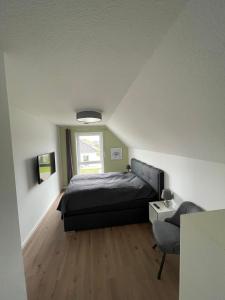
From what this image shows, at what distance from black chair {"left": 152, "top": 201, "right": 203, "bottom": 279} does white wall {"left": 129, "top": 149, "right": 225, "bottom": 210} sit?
16cm

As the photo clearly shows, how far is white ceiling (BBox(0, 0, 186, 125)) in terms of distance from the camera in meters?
0.61

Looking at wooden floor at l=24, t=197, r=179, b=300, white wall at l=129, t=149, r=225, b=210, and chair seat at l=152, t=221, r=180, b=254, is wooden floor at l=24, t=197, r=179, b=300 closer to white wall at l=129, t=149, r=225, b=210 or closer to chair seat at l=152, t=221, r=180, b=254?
chair seat at l=152, t=221, r=180, b=254

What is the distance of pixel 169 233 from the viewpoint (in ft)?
5.86

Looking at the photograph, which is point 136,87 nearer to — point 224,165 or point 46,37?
point 46,37

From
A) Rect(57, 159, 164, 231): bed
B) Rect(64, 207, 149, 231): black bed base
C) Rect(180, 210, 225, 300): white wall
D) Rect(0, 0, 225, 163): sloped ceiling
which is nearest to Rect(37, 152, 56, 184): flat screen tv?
Rect(57, 159, 164, 231): bed

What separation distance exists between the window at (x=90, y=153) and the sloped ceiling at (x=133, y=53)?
3.65 meters

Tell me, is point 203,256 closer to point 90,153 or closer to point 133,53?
point 133,53

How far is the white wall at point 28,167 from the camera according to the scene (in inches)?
87.0

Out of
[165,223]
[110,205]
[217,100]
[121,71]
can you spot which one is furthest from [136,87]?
[110,205]

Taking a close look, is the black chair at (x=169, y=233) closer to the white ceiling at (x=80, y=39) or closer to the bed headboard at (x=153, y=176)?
the bed headboard at (x=153, y=176)

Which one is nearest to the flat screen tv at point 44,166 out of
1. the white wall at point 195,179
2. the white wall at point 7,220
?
the white wall at point 7,220

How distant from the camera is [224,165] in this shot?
1.58m

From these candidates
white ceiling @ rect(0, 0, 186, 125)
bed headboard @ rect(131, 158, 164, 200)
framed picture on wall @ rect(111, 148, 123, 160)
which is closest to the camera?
white ceiling @ rect(0, 0, 186, 125)

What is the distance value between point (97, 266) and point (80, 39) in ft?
7.86
